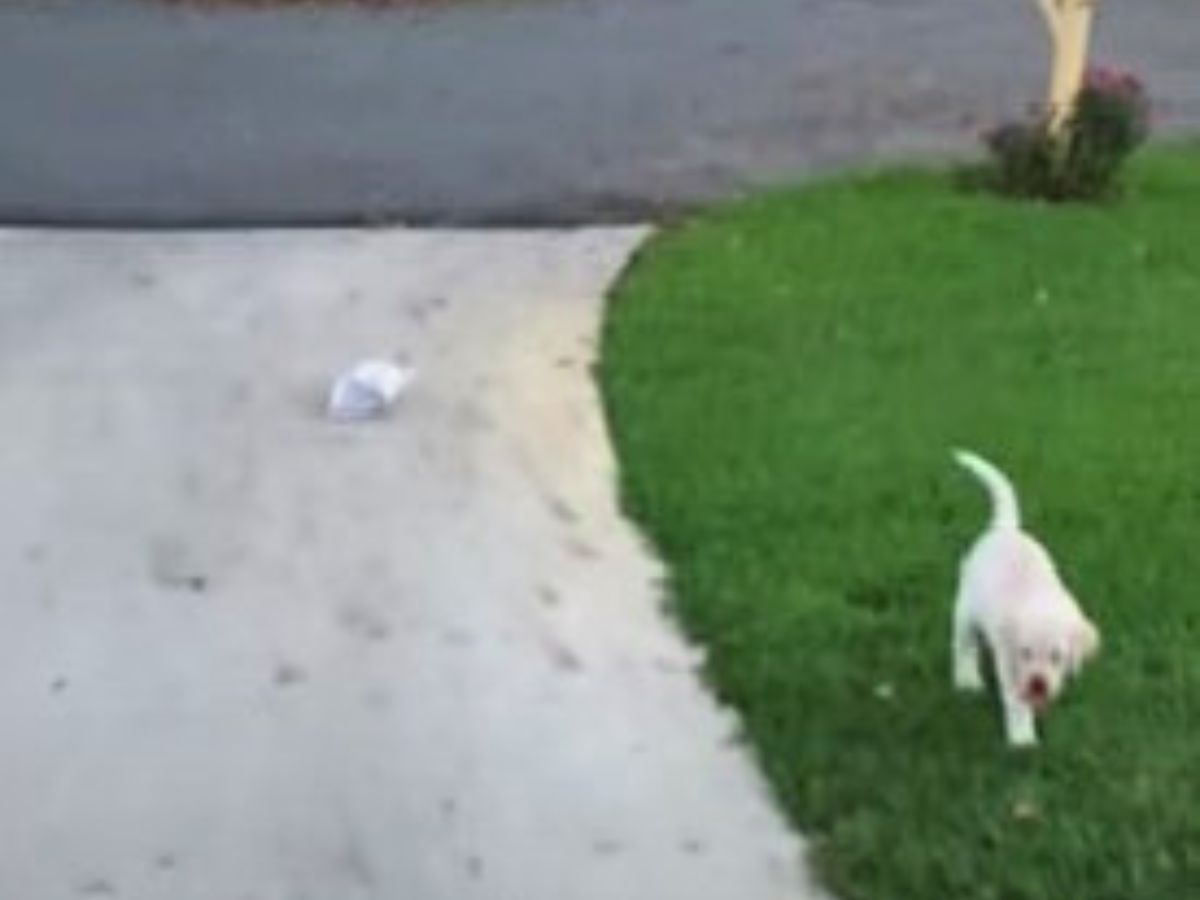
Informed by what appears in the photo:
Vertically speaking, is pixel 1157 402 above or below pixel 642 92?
above

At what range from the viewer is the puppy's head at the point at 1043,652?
17.0 ft

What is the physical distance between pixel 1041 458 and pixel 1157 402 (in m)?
0.64

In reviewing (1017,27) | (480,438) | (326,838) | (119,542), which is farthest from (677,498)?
(1017,27)

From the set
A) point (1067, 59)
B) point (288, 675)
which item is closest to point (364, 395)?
point (288, 675)

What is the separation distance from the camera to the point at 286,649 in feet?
19.0

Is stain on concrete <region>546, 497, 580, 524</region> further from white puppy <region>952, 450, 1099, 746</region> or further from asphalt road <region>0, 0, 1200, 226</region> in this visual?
asphalt road <region>0, 0, 1200, 226</region>

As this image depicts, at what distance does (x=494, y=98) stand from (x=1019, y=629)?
7.43 metres

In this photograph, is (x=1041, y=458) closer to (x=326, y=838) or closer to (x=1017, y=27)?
(x=326, y=838)

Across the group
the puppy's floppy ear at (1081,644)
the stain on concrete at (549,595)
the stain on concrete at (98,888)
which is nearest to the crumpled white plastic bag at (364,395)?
the stain on concrete at (549,595)

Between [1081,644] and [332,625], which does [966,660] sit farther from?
[332,625]

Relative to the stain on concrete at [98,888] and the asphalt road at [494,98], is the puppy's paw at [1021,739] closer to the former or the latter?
the stain on concrete at [98,888]

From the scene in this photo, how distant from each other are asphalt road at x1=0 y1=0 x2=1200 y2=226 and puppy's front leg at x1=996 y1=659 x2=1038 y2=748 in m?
4.76

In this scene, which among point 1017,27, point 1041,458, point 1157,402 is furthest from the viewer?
point 1017,27

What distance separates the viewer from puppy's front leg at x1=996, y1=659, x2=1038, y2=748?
5242mm
